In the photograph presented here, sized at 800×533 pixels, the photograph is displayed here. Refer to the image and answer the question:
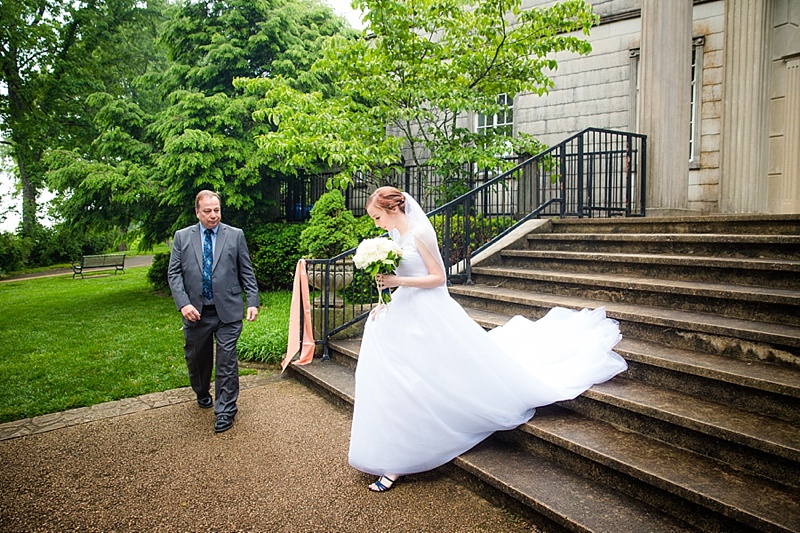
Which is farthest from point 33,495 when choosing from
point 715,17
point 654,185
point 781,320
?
point 715,17

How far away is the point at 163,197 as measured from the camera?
11141mm

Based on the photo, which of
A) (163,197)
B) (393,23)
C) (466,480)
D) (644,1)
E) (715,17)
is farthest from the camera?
(163,197)

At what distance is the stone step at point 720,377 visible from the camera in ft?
9.53

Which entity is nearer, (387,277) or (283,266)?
(387,277)

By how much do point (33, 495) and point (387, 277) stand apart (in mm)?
2792

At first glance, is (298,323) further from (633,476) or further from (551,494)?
(633,476)

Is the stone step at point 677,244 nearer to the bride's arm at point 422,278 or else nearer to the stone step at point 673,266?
the stone step at point 673,266

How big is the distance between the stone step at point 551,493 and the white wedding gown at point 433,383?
18 centimetres

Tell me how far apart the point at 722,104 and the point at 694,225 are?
130 inches

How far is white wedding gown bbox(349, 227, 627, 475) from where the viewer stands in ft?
10.5

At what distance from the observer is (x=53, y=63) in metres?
19.9

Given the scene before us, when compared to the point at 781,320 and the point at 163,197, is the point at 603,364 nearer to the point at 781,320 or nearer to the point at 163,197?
the point at 781,320

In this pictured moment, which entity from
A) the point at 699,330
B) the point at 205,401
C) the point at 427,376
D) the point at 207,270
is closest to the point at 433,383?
the point at 427,376

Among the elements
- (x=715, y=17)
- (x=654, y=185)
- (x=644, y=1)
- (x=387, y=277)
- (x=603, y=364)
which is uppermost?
(x=715, y=17)
